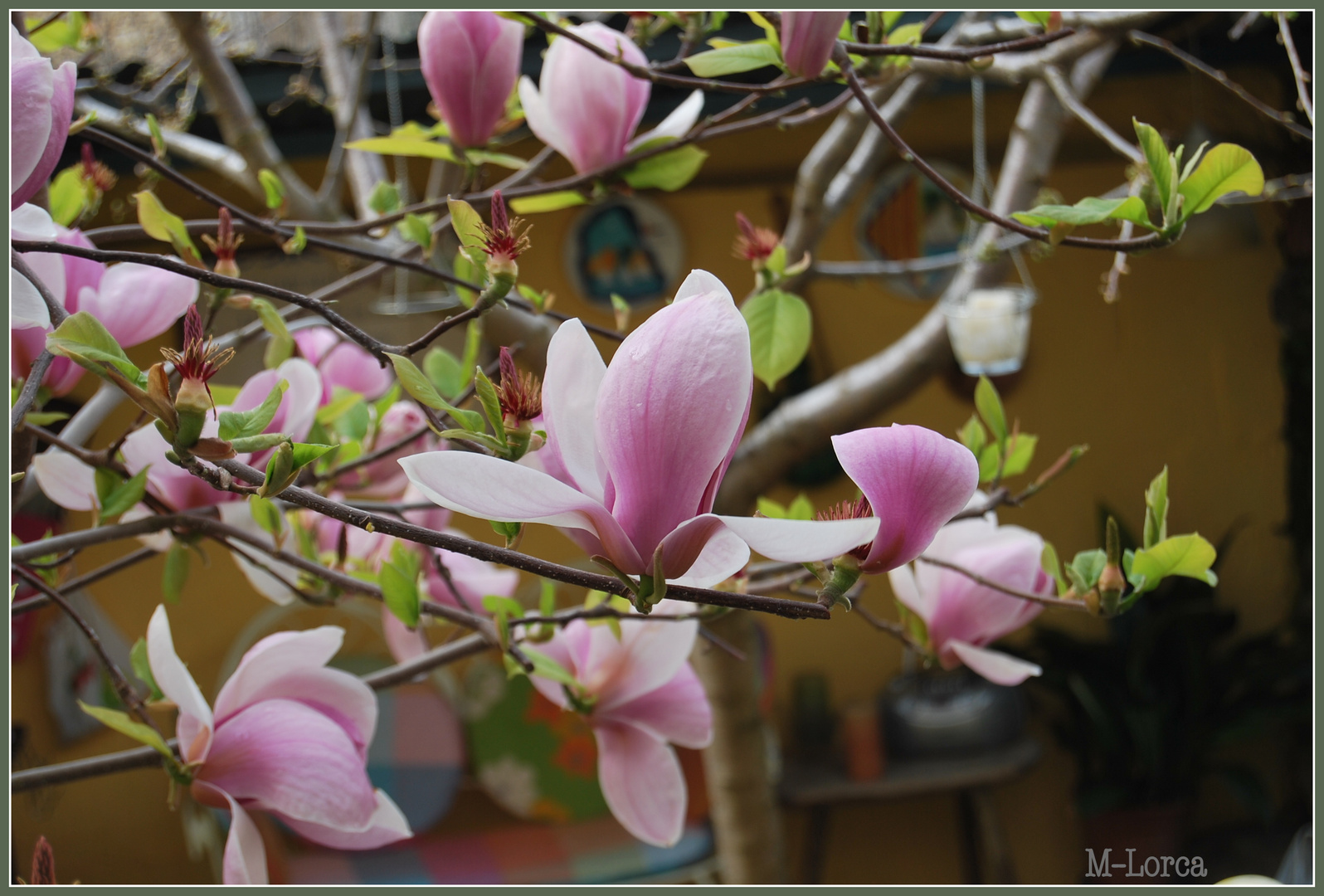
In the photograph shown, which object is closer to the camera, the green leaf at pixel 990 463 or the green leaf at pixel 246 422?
the green leaf at pixel 246 422

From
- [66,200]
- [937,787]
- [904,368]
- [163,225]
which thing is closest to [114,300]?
[163,225]

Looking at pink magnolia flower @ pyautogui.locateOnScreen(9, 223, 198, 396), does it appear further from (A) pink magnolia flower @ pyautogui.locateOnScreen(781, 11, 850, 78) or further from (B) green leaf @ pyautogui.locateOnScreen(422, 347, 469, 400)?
(A) pink magnolia flower @ pyautogui.locateOnScreen(781, 11, 850, 78)

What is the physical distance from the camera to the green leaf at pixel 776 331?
1.52 ft

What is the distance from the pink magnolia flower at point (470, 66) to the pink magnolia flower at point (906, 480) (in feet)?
1.15

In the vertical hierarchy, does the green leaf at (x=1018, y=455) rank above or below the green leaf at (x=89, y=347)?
below

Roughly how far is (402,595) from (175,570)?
166mm

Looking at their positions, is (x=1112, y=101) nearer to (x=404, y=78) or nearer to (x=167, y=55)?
(x=404, y=78)

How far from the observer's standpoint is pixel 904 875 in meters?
2.53

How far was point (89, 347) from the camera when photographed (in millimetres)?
241

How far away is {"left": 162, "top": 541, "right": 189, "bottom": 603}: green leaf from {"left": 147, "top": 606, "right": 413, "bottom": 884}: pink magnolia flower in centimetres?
16

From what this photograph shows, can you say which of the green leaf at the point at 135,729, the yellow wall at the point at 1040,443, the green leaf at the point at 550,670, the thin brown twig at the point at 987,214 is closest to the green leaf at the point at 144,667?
the green leaf at the point at 135,729

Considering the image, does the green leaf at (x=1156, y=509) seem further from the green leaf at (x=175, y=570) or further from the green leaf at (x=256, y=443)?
the green leaf at (x=175, y=570)

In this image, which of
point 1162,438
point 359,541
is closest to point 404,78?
point 359,541

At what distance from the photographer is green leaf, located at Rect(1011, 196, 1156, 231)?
0.35 metres
